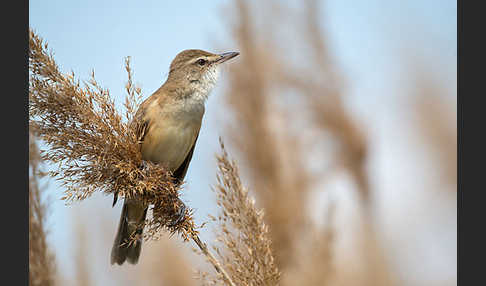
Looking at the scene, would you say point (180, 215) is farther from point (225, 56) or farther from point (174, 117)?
point (225, 56)

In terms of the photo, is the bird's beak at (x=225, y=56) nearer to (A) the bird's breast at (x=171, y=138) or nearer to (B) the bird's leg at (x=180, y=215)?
(A) the bird's breast at (x=171, y=138)

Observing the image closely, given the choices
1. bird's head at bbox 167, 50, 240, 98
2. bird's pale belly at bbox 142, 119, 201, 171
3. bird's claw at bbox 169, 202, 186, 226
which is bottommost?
bird's claw at bbox 169, 202, 186, 226

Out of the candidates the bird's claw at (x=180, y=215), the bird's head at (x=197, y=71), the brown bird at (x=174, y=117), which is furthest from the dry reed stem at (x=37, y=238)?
the bird's head at (x=197, y=71)

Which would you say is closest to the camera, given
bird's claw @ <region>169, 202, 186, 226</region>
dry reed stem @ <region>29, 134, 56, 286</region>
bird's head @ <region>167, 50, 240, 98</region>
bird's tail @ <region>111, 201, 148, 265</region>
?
dry reed stem @ <region>29, 134, 56, 286</region>

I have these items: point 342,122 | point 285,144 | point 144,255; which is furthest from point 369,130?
point 144,255

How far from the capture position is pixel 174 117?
10.1 ft

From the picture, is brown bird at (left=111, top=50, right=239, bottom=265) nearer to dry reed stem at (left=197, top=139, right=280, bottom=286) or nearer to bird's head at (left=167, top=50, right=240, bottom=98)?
bird's head at (left=167, top=50, right=240, bottom=98)

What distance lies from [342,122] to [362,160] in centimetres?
32

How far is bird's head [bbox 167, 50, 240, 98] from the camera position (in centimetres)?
319

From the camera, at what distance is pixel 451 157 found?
3826 mm

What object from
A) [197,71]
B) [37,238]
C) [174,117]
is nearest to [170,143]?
[174,117]

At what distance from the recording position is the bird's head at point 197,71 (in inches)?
126

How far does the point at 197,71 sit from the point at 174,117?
355 millimetres

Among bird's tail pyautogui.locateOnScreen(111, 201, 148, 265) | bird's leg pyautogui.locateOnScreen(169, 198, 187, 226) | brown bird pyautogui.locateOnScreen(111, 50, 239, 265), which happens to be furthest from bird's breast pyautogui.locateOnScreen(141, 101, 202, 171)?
bird's leg pyautogui.locateOnScreen(169, 198, 187, 226)
